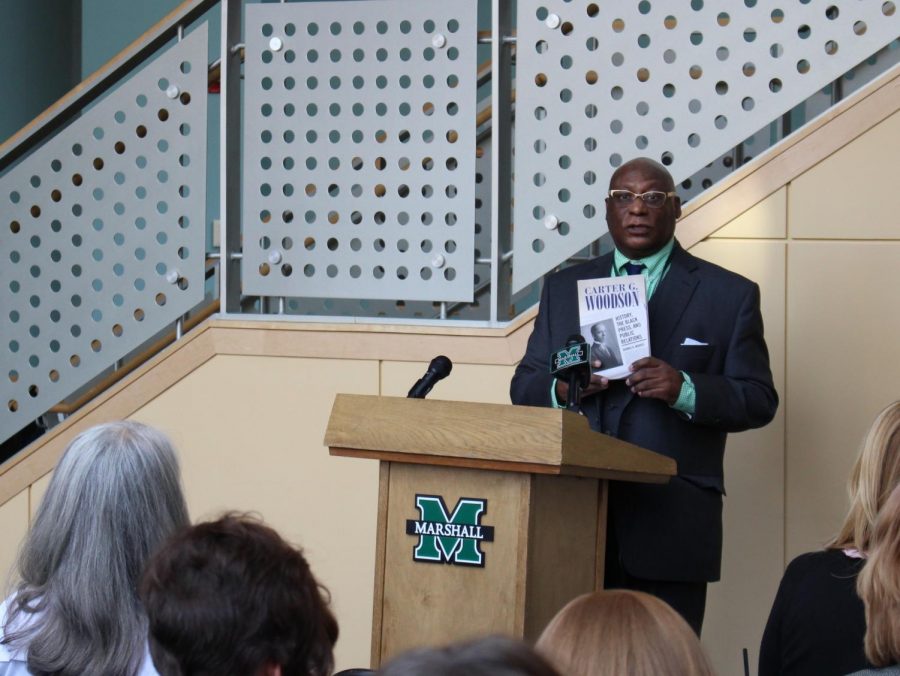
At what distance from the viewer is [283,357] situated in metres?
4.57

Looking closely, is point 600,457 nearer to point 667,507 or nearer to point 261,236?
point 667,507

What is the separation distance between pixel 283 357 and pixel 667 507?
176 cm

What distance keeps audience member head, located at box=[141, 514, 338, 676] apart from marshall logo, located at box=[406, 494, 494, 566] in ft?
3.60

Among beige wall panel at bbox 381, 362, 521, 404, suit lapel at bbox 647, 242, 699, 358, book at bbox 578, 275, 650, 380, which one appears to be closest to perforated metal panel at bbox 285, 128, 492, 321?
beige wall panel at bbox 381, 362, 521, 404

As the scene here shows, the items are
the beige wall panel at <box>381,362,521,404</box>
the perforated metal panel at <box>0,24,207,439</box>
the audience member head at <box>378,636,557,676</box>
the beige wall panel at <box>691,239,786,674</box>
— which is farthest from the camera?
the perforated metal panel at <box>0,24,207,439</box>

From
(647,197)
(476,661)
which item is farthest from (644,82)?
(476,661)

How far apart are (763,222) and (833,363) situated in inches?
18.7

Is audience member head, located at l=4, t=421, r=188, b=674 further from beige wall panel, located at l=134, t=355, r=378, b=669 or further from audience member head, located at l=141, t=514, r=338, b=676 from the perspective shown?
beige wall panel, located at l=134, t=355, r=378, b=669

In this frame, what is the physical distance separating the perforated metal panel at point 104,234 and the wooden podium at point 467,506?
7.06 feet

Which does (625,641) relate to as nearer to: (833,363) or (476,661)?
(476,661)

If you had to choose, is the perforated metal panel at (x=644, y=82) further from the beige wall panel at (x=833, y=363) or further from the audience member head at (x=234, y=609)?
the audience member head at (x=234, y=609)

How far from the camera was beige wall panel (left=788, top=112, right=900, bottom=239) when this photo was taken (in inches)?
156

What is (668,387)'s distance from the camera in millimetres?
3117

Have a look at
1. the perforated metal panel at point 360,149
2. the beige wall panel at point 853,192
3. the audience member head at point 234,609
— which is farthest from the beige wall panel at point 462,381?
the audience member head at point 234,609
